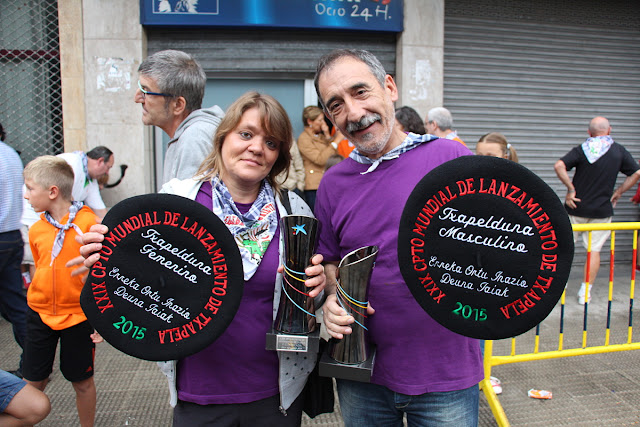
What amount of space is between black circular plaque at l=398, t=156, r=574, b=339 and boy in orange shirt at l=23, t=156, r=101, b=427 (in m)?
1.96

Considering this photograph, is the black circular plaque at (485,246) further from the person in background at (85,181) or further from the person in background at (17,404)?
the person in background at (85,181)

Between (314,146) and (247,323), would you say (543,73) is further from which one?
Result: (247,323)

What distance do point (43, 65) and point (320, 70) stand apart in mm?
5442

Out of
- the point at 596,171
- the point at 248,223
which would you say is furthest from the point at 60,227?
the point at 596,171

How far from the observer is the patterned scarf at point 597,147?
17.9ft

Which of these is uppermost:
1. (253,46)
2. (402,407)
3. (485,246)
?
(253,46)

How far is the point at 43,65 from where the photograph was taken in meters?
5.72

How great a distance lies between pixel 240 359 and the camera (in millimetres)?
1620

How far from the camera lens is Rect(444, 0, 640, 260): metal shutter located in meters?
6.50

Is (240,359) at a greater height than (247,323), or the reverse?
(247,323)

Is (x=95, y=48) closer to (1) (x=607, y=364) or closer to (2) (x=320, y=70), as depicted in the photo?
(2) (x=320, y=70)

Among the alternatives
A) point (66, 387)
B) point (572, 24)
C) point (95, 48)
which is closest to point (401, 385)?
point (66, 387)

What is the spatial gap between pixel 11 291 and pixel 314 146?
346 cm

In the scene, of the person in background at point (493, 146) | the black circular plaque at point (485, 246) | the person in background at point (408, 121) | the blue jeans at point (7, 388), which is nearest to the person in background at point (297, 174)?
the person in background at point (408, 121)
